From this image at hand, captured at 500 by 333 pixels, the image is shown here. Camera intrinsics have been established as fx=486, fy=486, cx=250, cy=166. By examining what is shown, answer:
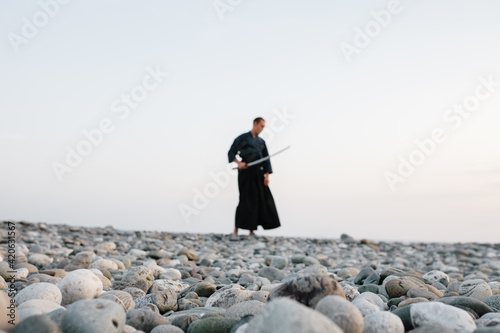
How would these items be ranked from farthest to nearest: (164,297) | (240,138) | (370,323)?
1. (240,138)
2. (164,297)
3. (370,323)

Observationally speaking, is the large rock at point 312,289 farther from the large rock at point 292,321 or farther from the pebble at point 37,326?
the pebble at point 37,326

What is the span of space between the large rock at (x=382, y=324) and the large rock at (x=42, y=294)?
151 cm

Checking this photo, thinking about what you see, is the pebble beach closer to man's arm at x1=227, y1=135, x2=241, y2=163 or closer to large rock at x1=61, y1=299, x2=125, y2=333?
large rock at x1=61, y1=299, x2=125, y2=333

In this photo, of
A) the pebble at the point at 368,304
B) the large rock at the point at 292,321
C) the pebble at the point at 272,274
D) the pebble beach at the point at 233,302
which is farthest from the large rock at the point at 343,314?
the pebble at the point at 272,274

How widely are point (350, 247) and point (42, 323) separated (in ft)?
26.5

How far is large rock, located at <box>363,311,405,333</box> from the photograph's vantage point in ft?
5.48

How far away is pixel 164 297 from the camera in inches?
103

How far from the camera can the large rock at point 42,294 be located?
92.6 inches

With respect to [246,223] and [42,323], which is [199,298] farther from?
[246,223]

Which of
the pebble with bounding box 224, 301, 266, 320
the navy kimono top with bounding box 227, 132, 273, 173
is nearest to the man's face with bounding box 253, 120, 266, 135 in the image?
the navy kimono top with bounding box 227, 132, 273, 173

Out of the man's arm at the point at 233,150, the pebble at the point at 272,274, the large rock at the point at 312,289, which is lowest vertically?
the pebble at the point at 272,274

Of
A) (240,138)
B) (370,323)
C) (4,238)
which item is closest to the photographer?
(370,323)

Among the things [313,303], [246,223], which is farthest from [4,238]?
[313,303]

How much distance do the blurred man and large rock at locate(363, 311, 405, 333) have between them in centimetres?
717
